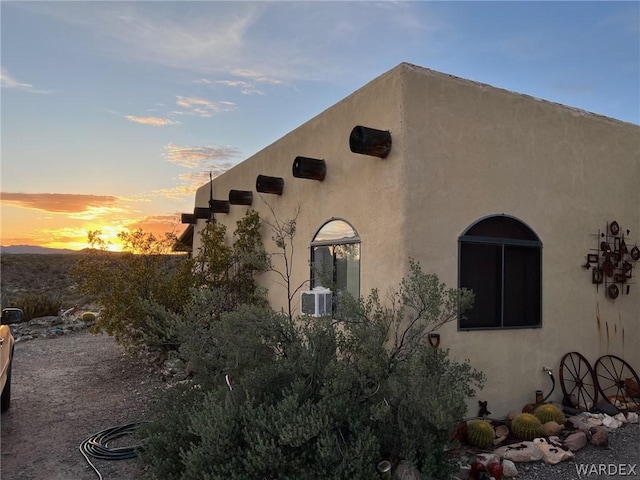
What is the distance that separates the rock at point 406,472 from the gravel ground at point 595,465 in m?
1.49

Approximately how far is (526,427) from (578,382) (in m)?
1.91

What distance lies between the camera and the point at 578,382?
6754mm

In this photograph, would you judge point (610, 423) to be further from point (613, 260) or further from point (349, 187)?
point (349, 187)

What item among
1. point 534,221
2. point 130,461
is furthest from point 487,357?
point 130,461

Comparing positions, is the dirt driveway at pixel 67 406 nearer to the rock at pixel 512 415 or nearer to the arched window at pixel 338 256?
the arched window at pixel 338 256

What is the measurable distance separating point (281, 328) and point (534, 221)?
4.04 m

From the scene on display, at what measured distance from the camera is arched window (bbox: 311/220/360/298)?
6379 mm

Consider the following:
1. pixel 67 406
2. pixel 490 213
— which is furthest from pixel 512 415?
pixel 67 406

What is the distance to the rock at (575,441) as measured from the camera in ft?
17.1

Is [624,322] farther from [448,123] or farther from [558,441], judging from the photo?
[448,123]

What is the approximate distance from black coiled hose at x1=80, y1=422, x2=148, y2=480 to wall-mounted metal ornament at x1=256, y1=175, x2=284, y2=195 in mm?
4438

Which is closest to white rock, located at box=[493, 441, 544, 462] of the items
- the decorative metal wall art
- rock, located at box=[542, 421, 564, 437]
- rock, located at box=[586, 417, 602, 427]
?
rock, located at box=[542, 421, 564, 437]

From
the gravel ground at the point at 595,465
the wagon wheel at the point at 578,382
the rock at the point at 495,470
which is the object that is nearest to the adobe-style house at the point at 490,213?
the wagon wheel at the point at 578,382

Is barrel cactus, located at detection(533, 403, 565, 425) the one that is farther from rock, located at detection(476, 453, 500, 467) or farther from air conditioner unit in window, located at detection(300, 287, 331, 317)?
air conditioner unit in window, located at detection(300, 287, 331, 317)
